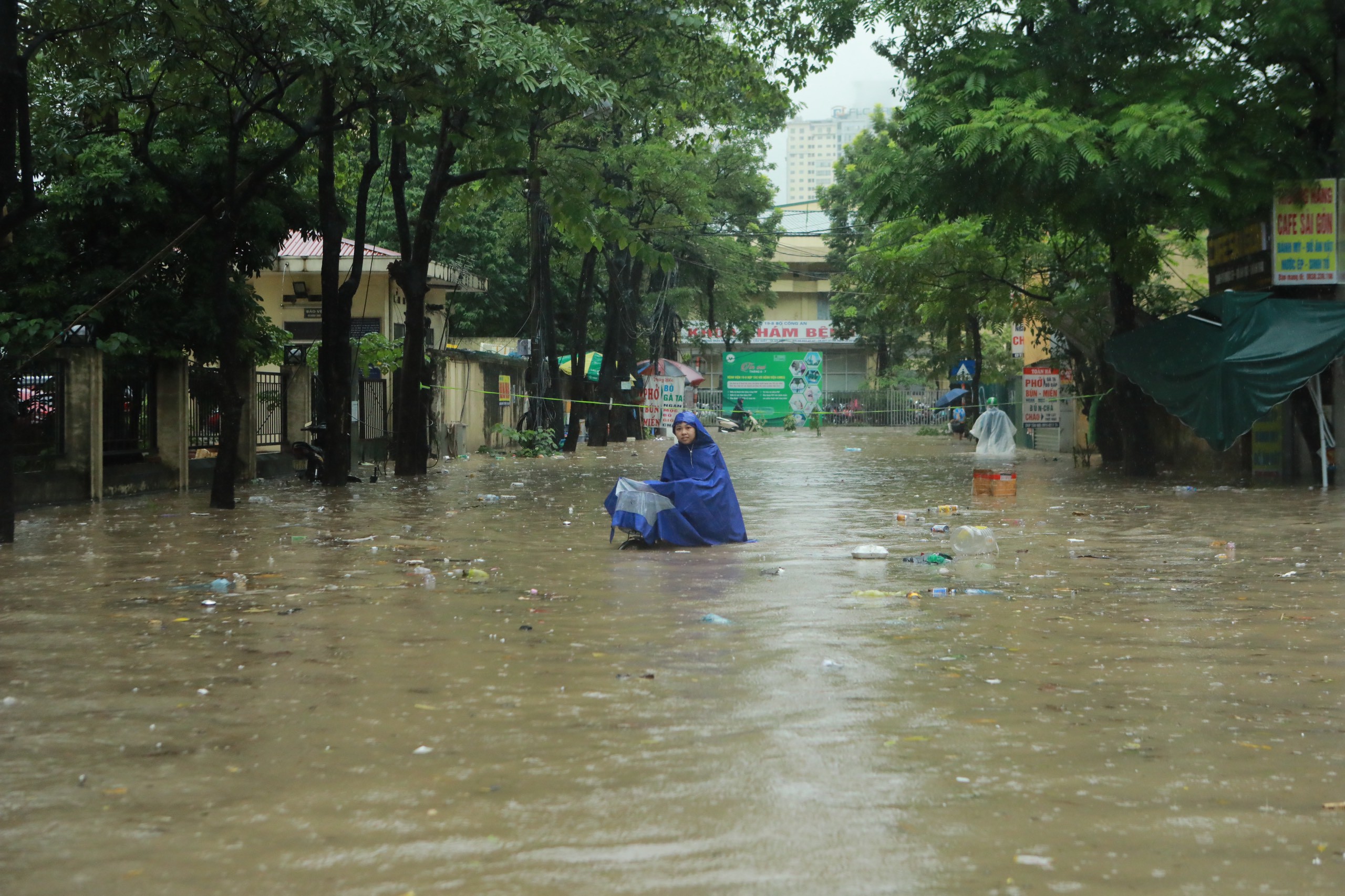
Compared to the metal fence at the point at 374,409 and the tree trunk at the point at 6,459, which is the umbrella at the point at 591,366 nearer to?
the metal fence at the point at 374,409

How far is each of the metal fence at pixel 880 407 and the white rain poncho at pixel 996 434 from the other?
32.9 meters

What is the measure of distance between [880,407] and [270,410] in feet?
157

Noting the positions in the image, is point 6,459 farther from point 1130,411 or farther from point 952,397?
point 952,397

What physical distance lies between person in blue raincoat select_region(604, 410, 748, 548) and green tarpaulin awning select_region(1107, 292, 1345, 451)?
31.4ft

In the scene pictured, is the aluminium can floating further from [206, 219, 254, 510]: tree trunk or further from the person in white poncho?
the person in white poncho

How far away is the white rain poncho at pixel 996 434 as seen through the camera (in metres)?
31.0

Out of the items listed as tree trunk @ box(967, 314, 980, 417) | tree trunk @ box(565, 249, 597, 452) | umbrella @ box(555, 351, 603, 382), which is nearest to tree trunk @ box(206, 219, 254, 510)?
tree trunk @ box(565, 249, 597, 452)

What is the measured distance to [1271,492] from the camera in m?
17.2

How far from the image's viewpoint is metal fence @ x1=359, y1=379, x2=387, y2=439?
85.4 feet

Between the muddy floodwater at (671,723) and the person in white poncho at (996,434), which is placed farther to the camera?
the person in white poncho at (996,434)

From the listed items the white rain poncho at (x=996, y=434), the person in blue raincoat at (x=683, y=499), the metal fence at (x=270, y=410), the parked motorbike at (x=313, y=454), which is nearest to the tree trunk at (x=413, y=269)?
the parked motorbike at (x=313, y=454)

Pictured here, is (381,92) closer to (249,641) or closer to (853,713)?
(249,641)

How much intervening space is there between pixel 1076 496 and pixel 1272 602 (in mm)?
9235

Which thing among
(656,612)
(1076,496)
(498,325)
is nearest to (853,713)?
(656,612)
